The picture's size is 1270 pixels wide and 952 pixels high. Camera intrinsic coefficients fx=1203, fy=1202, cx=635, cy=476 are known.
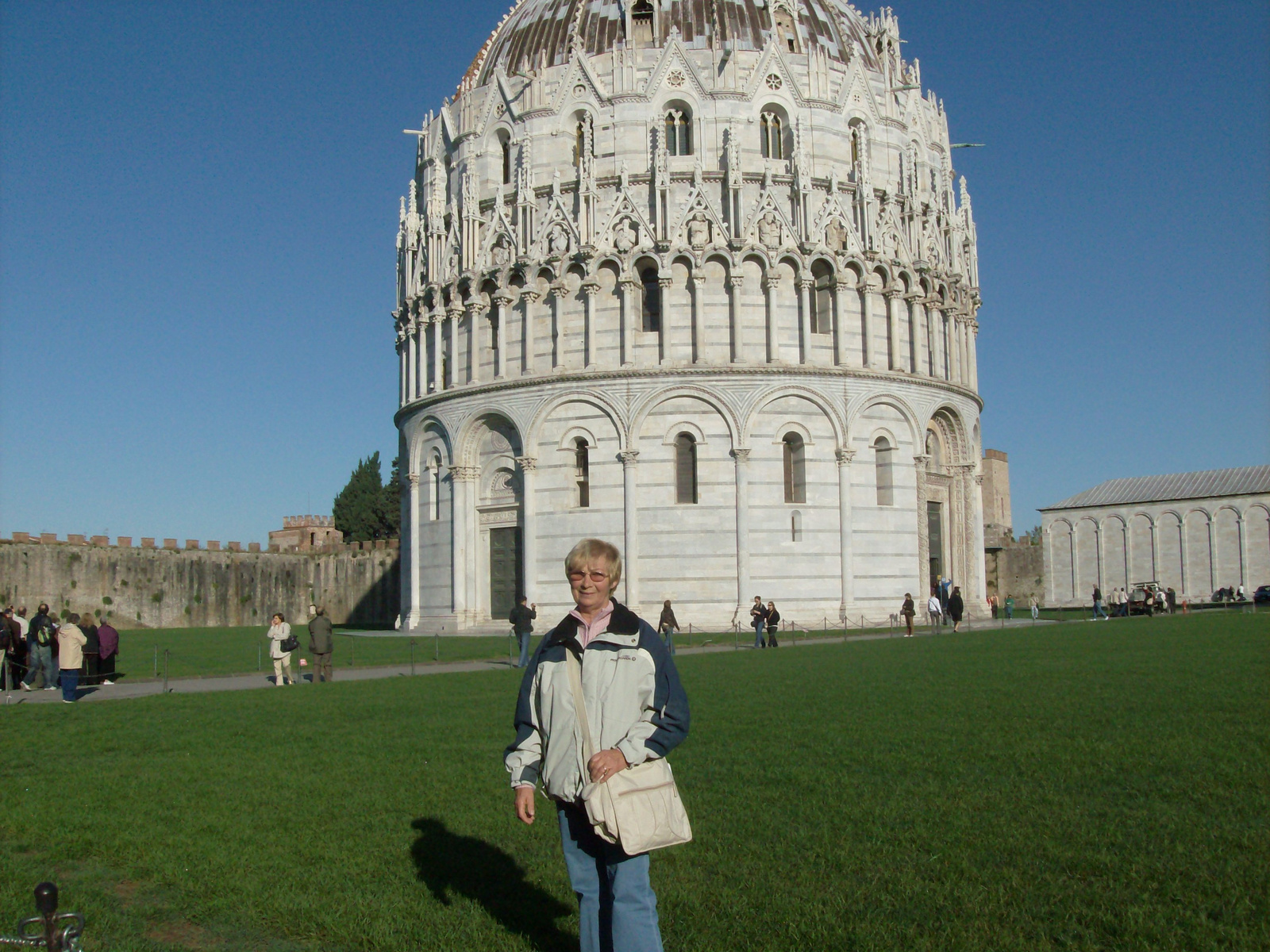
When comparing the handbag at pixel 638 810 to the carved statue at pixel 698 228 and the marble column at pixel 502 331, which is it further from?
the marble column at pixel 502 331

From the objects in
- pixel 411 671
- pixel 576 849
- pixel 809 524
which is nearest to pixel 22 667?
pixel 411 671

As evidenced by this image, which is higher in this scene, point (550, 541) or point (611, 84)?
point (611, 84)

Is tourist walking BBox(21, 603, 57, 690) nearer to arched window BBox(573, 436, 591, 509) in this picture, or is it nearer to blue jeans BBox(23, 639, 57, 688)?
blue jeans BBox(23, 639, 57, 688)

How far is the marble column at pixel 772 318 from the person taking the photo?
3819 centimetres

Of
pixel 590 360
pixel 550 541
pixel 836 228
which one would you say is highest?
pixel 836 228

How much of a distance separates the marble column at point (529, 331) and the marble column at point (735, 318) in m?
6.33

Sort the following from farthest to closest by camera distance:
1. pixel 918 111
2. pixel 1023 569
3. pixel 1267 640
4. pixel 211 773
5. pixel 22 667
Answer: pixel 1023 569 < pixel 918 111 < pixel 1267 640 < pixel 22 667 < pixel 211 773

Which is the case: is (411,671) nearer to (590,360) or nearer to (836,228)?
(590,360)

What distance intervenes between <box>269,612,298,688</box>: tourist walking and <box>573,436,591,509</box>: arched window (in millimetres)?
16900

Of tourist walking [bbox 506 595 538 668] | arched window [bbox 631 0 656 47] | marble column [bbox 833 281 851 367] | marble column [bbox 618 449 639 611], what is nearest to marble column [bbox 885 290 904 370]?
marble column [bbox 833 281 851 367]

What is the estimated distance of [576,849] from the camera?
553 cm

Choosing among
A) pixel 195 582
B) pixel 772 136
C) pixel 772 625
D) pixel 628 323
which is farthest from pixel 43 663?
pixel 195 582

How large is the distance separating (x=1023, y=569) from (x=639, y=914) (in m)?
64.3

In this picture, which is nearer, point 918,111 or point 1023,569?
point 918,111
